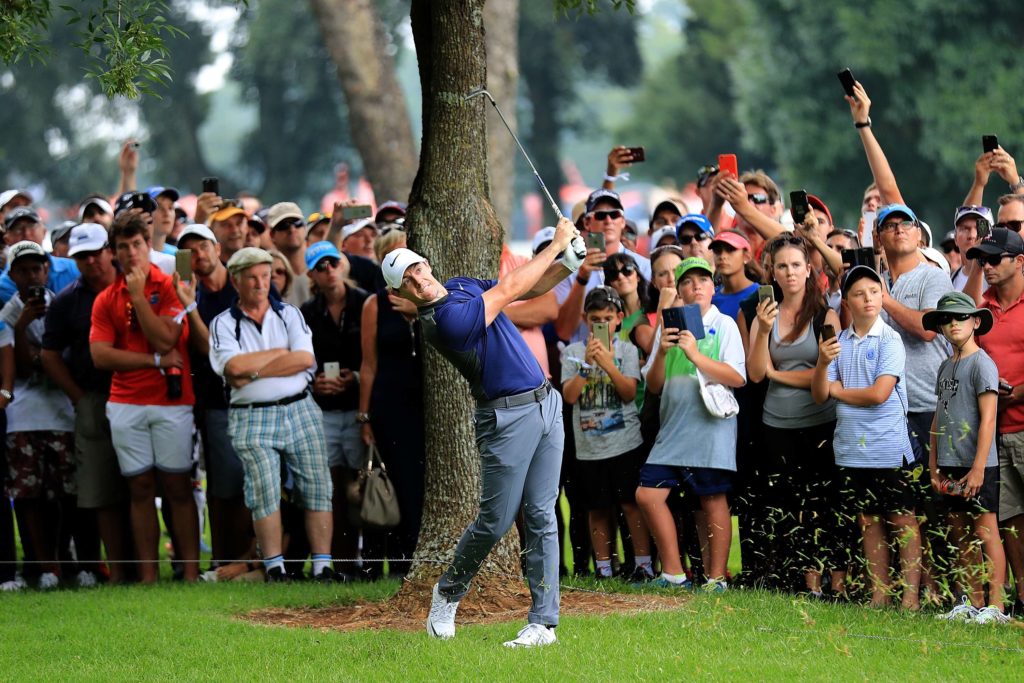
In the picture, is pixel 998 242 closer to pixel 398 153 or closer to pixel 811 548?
pixel 811 548

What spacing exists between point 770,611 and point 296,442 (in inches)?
148

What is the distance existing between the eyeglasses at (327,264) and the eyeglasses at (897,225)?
4.08 meters

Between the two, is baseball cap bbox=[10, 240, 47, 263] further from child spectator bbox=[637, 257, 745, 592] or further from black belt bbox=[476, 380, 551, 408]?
black belt bbox=[476, 380, 551, 408]

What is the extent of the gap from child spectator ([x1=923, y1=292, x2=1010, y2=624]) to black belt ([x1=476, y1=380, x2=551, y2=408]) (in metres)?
2.51

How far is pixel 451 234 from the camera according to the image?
976 cm

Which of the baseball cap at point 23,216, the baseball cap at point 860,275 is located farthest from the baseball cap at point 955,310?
the baseball cap at point 23,216

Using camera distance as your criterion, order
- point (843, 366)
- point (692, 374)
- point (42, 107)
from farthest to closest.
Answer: point (42, 107)
point (692, 374)
point (843, 366)

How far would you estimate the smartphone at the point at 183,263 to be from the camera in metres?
11.0

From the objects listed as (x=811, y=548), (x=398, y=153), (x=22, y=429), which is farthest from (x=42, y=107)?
(x=811, y=548)

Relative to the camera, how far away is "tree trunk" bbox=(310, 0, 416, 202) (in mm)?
24500

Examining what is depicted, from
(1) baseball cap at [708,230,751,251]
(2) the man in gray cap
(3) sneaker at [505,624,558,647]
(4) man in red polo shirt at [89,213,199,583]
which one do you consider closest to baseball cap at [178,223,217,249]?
(4) man in red polo shirt at [89,213,199,583]

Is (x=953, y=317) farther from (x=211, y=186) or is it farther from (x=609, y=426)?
(x=211, y=186)

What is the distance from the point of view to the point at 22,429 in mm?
11664

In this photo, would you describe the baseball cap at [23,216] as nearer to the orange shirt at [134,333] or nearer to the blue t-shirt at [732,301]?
the orange shirt at [134,333]
